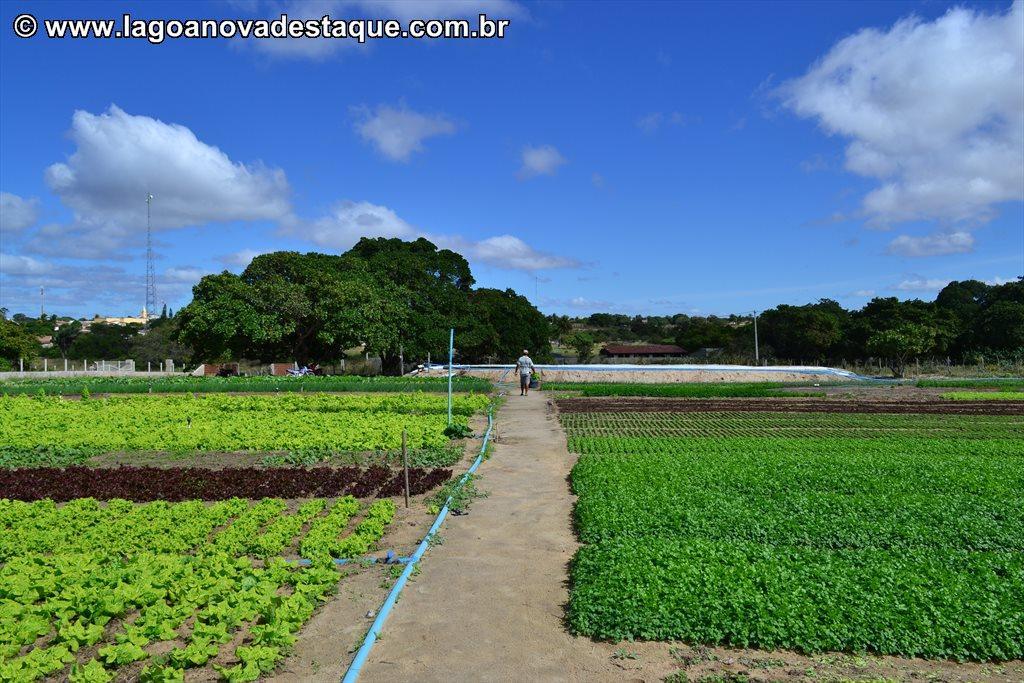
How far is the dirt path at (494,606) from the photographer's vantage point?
5.90 metres

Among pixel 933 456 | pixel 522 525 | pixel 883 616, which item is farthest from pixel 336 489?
pixel 933 456

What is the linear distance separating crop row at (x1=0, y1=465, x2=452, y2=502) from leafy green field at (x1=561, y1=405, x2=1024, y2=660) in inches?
144

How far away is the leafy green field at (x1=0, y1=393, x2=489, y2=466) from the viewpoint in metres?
17.1

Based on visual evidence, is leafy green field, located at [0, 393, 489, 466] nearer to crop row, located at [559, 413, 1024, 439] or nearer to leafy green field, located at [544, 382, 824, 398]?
crop row, located at [559, 413, 1024, 439]

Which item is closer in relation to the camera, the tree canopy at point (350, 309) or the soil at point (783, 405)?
the soil at point (783, 405)

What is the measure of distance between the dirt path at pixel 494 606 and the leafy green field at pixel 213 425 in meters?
6.68

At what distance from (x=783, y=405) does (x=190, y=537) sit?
25381 millimetres

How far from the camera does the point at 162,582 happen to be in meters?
7.31

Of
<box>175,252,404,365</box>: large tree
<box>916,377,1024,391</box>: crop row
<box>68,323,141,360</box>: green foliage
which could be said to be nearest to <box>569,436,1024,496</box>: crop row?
<box>916,377,1024,391</box>: crop row

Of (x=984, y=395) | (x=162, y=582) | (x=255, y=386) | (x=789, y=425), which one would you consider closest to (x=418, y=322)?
(x=255, y=386)

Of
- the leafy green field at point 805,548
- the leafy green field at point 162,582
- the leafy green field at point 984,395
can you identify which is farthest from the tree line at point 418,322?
the leafy green field at point 162,582

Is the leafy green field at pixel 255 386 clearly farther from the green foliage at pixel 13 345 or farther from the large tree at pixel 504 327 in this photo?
the green foliage at pixel 13 345

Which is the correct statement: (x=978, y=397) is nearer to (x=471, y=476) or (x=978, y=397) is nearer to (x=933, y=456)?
(x=933, y=456)

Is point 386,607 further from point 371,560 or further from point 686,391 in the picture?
point 686,391
